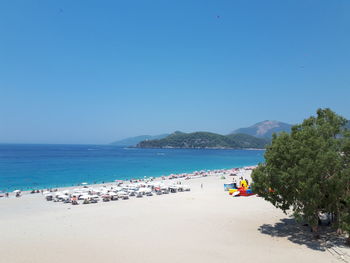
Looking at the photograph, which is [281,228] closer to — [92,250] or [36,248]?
[92,250]

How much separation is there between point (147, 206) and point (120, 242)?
8871mm

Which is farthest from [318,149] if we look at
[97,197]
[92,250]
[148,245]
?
[97,197]

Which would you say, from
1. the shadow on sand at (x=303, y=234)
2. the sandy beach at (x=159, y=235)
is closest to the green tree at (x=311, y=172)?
the shadow on sand at (x=303, y=234)

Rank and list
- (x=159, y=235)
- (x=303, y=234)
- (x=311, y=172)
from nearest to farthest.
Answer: (x=311, y=172) < (x=303, y=234) < (x=159, y=235)

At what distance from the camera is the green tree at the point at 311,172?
11.0 meters

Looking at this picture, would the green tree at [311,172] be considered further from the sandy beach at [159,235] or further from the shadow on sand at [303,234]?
the sandy beach at [159,235]

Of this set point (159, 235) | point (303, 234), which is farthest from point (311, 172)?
point (159, 235)

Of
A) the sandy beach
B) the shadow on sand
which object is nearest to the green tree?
the shadow on sand

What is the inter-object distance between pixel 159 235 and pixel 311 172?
7774 millimetres

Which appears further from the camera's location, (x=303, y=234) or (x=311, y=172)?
(x=303, y=234)

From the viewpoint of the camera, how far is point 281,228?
1450 cm

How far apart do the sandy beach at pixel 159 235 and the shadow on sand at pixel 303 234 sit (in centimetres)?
4

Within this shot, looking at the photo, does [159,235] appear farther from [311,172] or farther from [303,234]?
[311,172]

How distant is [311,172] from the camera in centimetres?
1101
